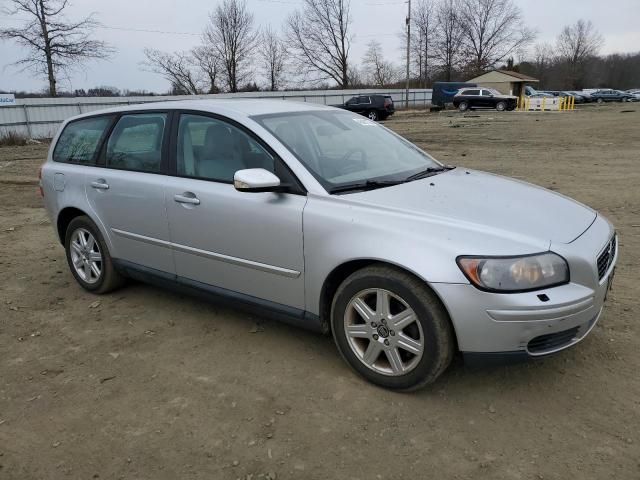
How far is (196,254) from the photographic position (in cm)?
373

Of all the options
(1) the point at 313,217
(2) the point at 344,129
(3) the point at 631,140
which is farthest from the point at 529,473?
(3) the point at 631,140

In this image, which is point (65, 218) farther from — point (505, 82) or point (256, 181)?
point (505, 82)

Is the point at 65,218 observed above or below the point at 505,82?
below

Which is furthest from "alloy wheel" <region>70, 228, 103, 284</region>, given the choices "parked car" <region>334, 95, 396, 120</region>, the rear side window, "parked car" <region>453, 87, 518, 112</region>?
"parked car" <region>453, 87, 518, 112</region>

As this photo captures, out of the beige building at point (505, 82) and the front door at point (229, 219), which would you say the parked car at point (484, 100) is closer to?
the beige building at point (505, 82)

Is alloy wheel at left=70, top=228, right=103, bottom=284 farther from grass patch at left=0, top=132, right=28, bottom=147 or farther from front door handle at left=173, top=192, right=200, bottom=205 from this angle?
grass patch at left=0, top=132, right=28, bottom=147

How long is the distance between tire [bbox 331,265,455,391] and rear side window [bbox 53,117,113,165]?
2.69 metres

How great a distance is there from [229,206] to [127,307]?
63.5 inches

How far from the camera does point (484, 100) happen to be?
39.5 meters

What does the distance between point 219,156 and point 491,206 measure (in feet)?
5.90

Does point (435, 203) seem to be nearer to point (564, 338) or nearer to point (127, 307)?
point (564, 338)

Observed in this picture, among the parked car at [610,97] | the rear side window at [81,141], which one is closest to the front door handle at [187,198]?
the rear side window at [81,141]

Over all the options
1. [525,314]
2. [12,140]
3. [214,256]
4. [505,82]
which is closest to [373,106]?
[12,140]

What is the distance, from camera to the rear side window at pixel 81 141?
4.52 m
